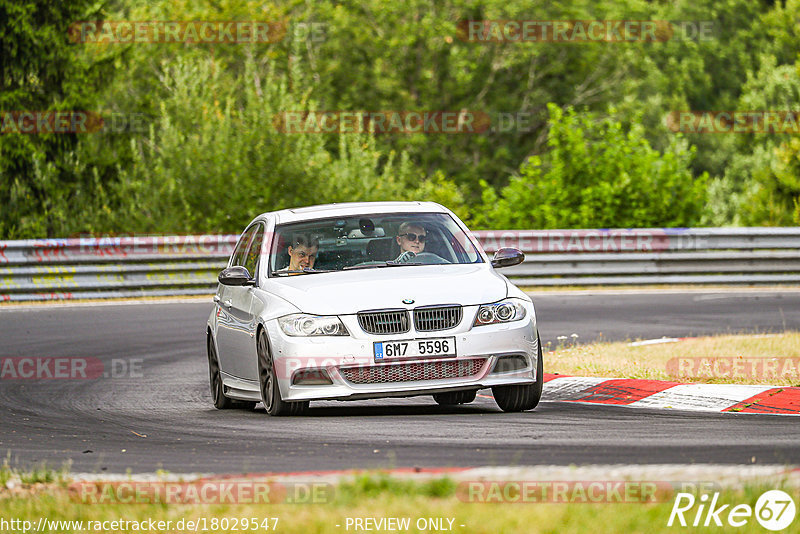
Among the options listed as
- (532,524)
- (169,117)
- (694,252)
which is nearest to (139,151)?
(169,117)

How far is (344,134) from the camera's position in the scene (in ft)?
113

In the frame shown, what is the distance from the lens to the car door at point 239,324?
10164 millimetres

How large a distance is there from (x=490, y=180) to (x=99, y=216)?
32.7 m

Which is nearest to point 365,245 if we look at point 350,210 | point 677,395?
point 350,210

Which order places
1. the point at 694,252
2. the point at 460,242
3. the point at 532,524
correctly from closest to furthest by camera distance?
1. the point at 532,524
2. the point at 460,242
3. the point at 694,252

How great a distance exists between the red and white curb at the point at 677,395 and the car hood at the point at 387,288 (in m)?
1.38

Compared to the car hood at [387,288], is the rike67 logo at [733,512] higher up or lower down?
higher up

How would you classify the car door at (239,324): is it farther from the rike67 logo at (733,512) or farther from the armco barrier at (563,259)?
the armco barrier at (563,259)

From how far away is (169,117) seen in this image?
97.2 ft

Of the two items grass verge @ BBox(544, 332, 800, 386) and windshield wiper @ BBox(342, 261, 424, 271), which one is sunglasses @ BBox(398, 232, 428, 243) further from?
grass verge @ BBox(544, 332, 800, 386)

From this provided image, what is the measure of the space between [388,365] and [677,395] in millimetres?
2379

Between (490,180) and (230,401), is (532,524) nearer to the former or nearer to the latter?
(230,401)

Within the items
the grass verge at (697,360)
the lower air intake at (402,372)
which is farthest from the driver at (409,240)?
the grass verge at (697,360)

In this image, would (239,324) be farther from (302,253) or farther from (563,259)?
(563,259)
